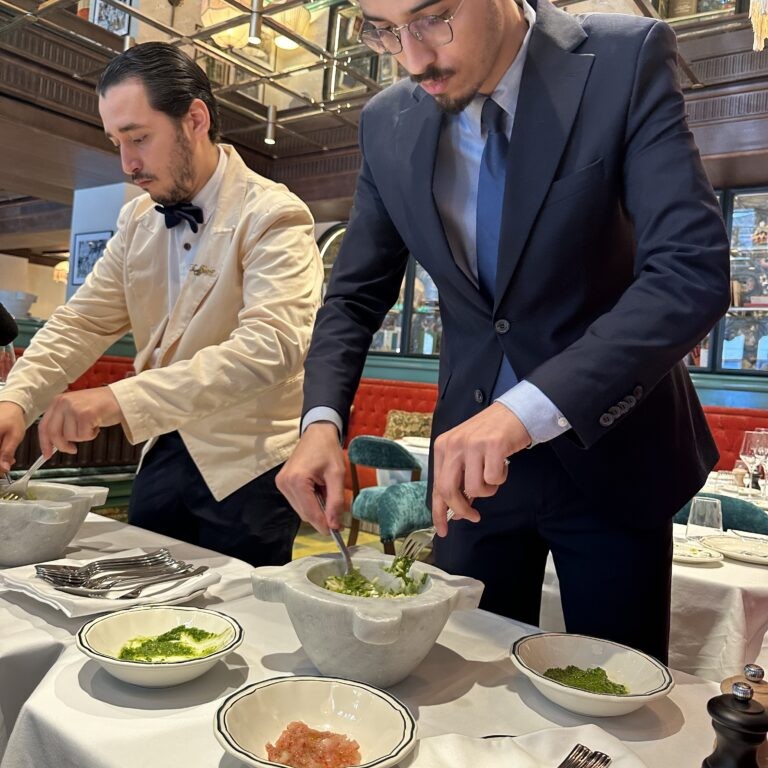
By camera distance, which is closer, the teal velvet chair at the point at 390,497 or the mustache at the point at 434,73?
the mustache at the point at 434,73

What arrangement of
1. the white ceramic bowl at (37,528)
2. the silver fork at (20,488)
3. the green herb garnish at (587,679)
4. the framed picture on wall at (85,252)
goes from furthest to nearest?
the framed picture on wall at (85,252) < the silver fork at (20,488) < the white ceramic bowl at (37,528) < the green herb garnish at (587,679)

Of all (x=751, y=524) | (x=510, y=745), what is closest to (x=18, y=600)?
(x=510, y=745)

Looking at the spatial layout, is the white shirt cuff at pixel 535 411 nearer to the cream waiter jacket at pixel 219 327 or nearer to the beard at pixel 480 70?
the beard at pixel 480 70

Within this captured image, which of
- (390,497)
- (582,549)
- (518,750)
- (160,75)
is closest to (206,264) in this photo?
(160,75)

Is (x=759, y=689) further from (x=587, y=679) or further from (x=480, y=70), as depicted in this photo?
(x=480, y=70)

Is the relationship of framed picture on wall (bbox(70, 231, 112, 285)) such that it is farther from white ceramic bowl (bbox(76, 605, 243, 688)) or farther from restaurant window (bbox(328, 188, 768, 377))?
white ceramic bowl (bbox(76, 605, 243, 688))

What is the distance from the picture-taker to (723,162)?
17.7ft

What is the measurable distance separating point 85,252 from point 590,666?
8149 millimetres

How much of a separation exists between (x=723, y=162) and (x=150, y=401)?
5.32m

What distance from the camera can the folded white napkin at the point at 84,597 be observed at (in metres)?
0.98

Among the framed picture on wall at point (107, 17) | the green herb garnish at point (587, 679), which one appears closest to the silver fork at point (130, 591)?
the green herb garnish at point (587, 679)

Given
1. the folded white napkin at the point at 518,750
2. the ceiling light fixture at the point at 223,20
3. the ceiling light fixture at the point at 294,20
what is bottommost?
the folded white napkin at the point at 518,750

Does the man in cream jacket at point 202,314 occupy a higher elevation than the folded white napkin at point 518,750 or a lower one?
higher

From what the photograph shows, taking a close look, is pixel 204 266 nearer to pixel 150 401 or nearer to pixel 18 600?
pixel 150 401
